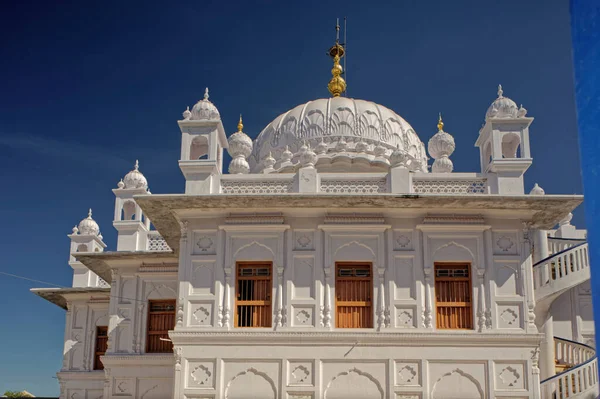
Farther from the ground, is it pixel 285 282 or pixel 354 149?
pixel 354 149

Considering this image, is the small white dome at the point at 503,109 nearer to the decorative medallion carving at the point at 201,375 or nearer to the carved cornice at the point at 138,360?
the decorative medallion carving at the point at 201,375

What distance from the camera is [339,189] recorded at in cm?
1800

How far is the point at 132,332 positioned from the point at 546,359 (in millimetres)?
10469

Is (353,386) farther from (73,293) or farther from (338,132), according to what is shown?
(73,293)

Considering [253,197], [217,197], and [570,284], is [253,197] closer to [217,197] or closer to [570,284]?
[217,197]

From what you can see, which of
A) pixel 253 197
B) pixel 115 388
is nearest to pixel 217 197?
pixel 253 197

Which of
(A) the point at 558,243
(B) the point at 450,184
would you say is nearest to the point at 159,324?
(B) the point at 450,184

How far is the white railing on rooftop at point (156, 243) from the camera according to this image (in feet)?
71.2

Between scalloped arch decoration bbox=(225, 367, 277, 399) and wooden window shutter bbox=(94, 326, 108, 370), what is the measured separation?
8.37 meters

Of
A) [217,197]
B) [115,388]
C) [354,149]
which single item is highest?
[354,149]

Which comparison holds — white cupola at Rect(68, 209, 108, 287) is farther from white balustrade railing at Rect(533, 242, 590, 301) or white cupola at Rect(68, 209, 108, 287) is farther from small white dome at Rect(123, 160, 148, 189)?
white balustrade railing at Rect(533, 242, 590, 301)

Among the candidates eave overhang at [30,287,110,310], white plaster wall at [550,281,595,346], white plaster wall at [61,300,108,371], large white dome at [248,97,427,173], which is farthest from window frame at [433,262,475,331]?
white plaster wall at [61,300,108,371]

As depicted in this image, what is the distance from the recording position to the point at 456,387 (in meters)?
16.7

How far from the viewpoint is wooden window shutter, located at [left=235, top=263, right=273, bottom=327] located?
1734 cm
